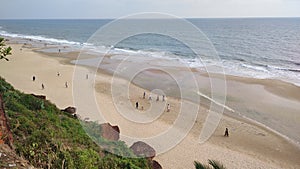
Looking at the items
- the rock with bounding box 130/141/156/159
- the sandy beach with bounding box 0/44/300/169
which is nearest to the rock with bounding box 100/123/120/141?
the rock with bounding box 130/141/156/159

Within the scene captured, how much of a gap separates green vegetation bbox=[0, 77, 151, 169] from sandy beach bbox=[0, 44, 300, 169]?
15.5ft

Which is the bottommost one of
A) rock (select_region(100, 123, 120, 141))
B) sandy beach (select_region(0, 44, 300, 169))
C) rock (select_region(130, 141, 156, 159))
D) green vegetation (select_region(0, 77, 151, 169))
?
sandy beach (select_region(0, 44, 300, 169))

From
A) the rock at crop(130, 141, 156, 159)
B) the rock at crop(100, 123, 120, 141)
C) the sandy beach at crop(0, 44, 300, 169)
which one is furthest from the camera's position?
the sandy beach at crop(0, 44, 300, 169)

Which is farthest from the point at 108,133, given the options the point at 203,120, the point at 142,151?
the point at 203,120

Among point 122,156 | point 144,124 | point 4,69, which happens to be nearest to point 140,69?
point 4,69

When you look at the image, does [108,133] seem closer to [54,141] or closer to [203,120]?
[54,141]

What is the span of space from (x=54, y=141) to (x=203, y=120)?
15.0 metres

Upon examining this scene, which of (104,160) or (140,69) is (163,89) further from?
(104,160)

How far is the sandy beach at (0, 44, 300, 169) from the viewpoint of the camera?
15.7 meters

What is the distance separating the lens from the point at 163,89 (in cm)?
2989

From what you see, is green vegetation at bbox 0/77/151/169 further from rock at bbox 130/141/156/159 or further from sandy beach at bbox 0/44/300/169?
sandy beach at bbox 0/44/300/169

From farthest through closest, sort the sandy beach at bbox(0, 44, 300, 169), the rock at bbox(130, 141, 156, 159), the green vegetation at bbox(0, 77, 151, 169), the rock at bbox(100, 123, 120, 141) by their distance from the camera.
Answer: the sandy beach at bbox(0, 44, 300, 169) → the rock at bbox(100, 123, 120, 141) → the rock at bbox(130, 141, 156, 159) → the green vegetation at bbox(0, 77, 151, 169)

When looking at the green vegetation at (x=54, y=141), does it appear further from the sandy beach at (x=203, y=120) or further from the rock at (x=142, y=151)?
the sandy beach at (x=203, y=120)

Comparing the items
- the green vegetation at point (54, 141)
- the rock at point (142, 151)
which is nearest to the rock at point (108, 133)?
the green vegetation at point (54, 141)
